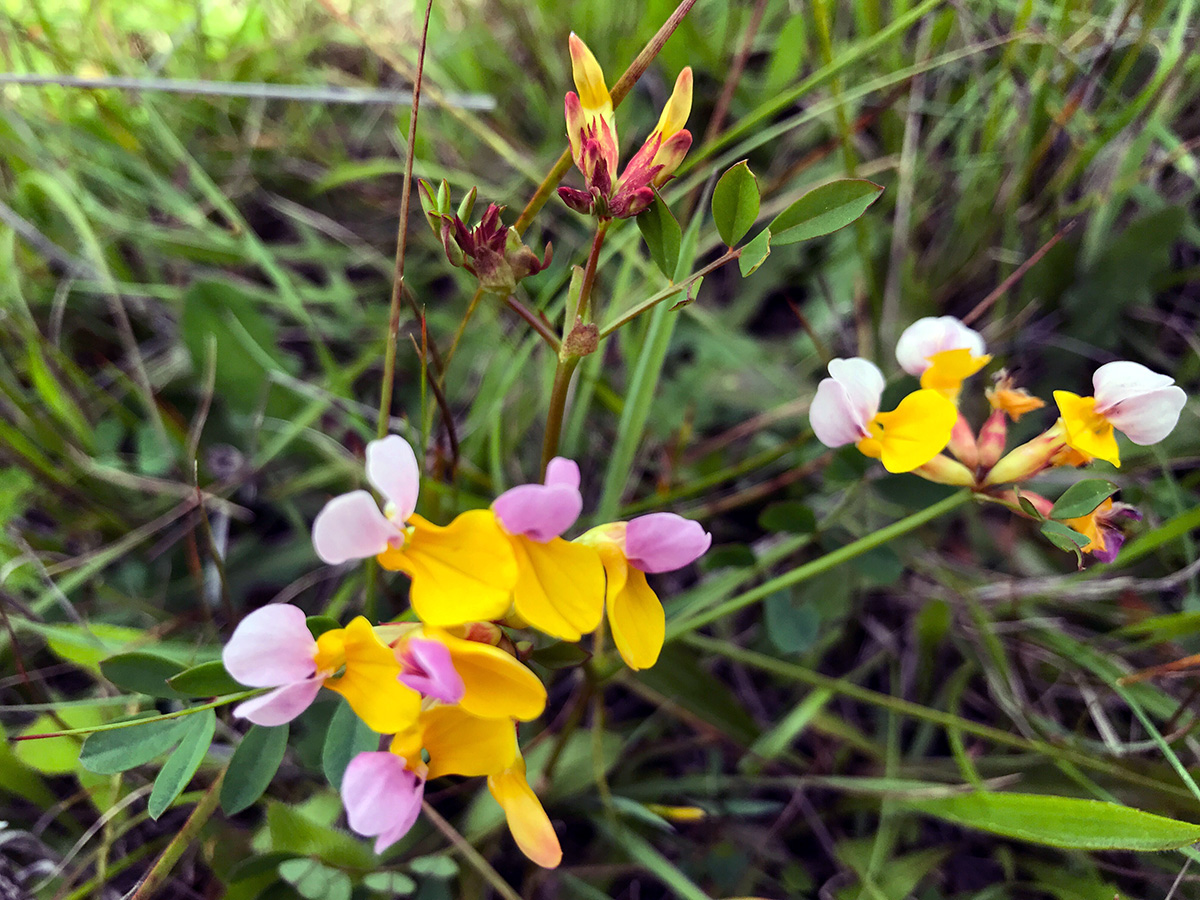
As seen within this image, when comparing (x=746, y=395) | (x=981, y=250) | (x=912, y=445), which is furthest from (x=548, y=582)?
(x=981, y=250)

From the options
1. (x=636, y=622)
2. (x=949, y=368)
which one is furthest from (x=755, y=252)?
(x=636, y=622)

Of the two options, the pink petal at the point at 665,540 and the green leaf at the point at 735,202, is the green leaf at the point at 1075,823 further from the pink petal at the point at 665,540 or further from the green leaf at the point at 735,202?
the green leaf at the point at 735,202

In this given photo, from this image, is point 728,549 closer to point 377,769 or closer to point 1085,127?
point 377,769

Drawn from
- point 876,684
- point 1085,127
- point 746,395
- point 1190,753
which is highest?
point 1085,127

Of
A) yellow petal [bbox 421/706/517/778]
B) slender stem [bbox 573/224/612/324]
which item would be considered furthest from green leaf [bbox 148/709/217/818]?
slender stem [bbox 573/224/612/324]

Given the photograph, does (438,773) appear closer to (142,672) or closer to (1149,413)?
(142,672)

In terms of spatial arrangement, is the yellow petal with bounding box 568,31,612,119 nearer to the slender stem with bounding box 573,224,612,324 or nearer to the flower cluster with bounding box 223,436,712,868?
the slender stem with bounding box 573,224,612,324

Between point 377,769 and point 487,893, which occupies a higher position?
point 377,769
